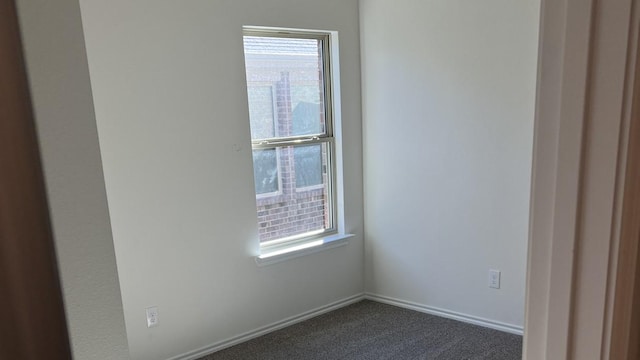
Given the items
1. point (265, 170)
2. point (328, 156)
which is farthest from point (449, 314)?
point (265, 170)

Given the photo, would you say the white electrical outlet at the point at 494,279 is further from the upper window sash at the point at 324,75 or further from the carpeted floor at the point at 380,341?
the upper window sash at the point at 324,75

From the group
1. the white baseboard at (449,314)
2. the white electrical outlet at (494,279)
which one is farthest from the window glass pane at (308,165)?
the white electrical outlet at (494,279)

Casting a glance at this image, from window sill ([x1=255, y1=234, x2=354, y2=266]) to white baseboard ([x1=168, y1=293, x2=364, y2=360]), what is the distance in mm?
448

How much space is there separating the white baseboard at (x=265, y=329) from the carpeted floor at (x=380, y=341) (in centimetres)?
4

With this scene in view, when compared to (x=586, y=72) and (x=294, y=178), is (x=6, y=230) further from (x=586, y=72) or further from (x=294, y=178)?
(x=294, y=178)

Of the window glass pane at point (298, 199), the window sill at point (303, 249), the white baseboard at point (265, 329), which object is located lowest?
the white baseboard at point (265, 329)

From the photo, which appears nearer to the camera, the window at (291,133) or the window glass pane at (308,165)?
the window at (291,133)

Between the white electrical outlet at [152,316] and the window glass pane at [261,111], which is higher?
the window glass pane at [261,111]

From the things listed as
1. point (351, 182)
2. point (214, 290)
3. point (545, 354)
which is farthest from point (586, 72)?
point (351, 182)

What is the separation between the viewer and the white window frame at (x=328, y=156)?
3035 mm

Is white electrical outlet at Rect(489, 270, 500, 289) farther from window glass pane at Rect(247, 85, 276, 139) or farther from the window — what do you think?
window glass pane at Rect(247, 85, 276, 139)

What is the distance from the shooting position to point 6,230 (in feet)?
1.87

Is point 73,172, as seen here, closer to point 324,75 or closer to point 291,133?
point 291,133

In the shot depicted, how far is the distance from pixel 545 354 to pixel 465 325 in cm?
261
